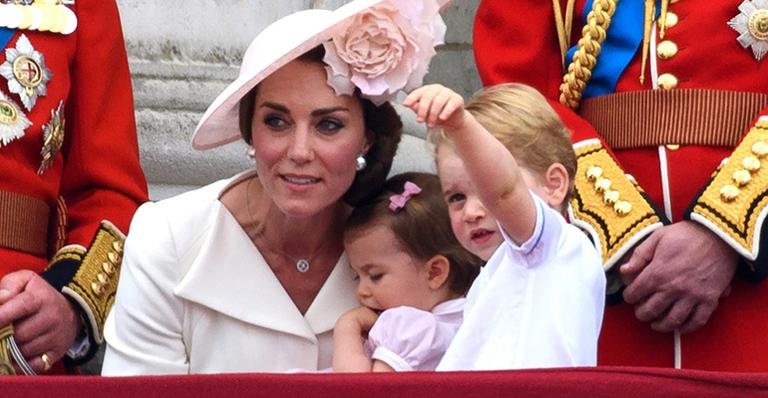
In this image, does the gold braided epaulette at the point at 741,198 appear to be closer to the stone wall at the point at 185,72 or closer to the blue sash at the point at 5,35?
the stone wall at the point at 185,72

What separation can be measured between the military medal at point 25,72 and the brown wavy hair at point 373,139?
502mm

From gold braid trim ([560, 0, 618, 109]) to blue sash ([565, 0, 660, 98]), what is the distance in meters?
0.01

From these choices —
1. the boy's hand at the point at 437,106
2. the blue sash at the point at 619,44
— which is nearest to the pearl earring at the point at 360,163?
the blue sash at the point at 619,44

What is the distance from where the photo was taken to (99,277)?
362 cm

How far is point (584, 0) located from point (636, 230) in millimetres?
490

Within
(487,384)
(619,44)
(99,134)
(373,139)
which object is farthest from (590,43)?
(487,384)

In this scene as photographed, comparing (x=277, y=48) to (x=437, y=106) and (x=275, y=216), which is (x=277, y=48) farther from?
(x=437, y=106)

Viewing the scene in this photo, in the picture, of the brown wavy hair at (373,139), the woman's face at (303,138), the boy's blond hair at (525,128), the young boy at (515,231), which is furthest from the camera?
the brown wavy hair at (373,139)

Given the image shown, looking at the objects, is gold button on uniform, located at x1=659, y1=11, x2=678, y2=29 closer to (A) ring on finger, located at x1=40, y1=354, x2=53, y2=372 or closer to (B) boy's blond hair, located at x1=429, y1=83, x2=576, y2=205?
(B) boy's blond hair, located at x1=429, y1=83, x2=576, y2=205

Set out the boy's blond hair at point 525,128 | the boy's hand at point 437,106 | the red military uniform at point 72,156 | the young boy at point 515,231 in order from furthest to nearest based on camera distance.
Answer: the red military uniform at point 72,156 < the boy's blond hair at point 525,128 < the young boy at point 515,231 < the boy's hand at point 437,106

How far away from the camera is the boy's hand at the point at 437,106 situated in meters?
2.67

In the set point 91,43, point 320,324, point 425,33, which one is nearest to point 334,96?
point 425,33

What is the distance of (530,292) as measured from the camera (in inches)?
114

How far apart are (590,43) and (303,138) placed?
55cm
